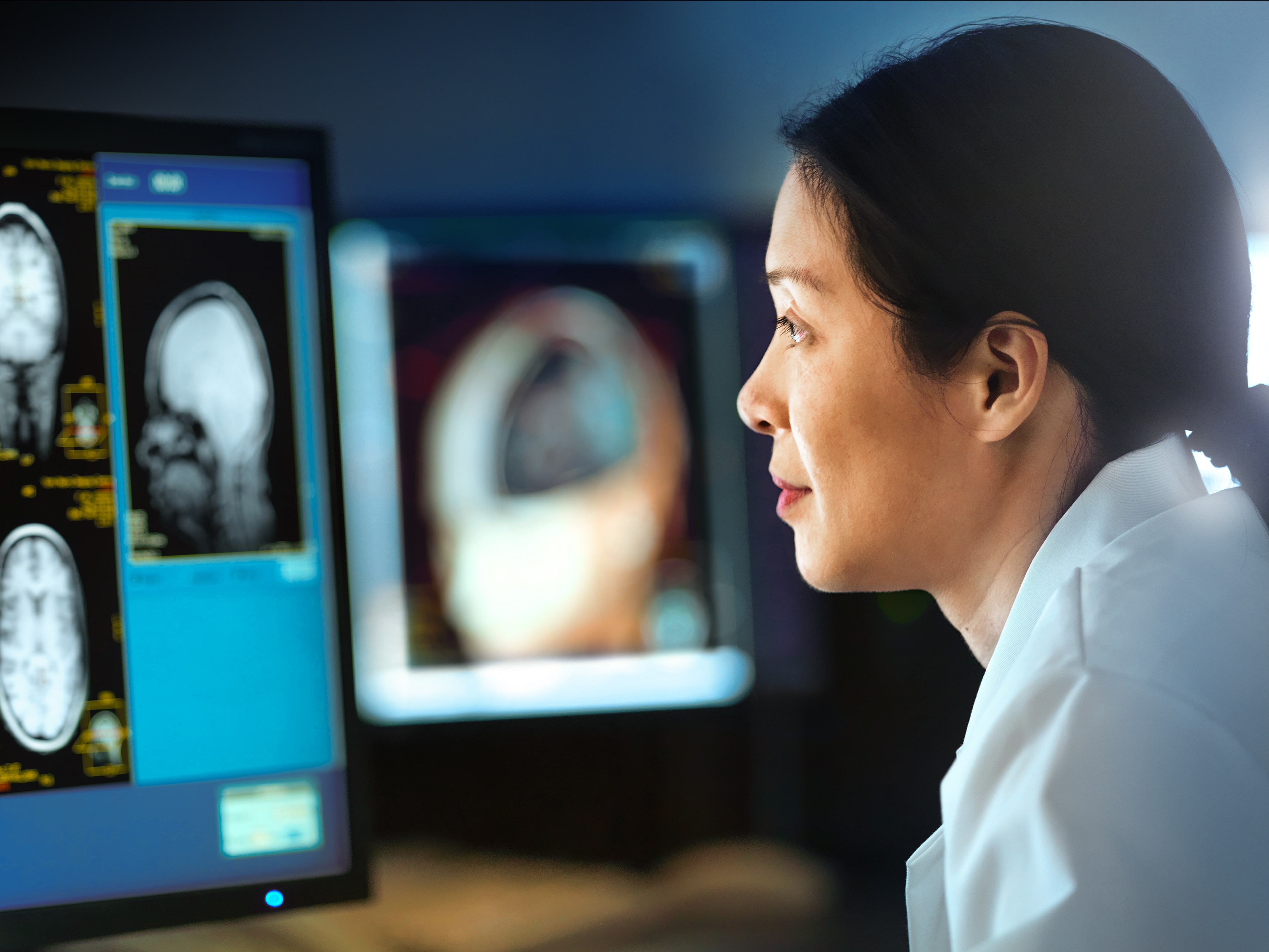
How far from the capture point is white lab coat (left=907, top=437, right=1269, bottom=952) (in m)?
0.55

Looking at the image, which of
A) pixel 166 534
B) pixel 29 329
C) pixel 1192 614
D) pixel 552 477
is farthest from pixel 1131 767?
pixel 552 477

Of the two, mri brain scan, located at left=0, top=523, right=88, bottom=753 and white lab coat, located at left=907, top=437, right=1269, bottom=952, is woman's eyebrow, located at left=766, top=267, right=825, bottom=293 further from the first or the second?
mri brain scan, located at left=0, top=523, right=88, bottom=753

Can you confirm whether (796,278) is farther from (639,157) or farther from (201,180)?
A: (639,157)

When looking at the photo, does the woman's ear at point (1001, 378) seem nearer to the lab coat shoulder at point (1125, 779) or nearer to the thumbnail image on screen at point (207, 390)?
the lab coat shoulder at point (1125, 779)

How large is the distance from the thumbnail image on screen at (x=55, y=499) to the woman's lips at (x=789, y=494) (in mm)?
536

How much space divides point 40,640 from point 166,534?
0.12m

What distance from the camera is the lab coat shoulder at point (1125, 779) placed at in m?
0.55

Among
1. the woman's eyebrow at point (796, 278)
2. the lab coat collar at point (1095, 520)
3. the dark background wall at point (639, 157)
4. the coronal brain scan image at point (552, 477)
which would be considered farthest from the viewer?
the coronal brain scan image at point (552, 477)

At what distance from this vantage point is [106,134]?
2.66 feet

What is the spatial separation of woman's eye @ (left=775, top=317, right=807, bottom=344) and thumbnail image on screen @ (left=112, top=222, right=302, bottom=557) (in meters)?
0.42

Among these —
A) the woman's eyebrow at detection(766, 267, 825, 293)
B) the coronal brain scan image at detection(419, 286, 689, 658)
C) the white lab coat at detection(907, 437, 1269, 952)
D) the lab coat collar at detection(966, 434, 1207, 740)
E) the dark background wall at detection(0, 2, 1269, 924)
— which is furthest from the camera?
the coronal brain scan image at detection(419, 286, 689, 658)

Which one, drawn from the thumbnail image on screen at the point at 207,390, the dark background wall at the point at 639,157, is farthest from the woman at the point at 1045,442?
the dark background wall at the point at 639,157

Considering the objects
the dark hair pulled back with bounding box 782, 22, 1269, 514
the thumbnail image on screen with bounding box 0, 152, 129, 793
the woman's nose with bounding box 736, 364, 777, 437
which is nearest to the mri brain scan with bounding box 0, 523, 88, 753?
the thumbnail image on screen with bounding box 0, 152, 129, 793

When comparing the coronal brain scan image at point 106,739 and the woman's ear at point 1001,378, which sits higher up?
the woman's ear at point 1001,378
